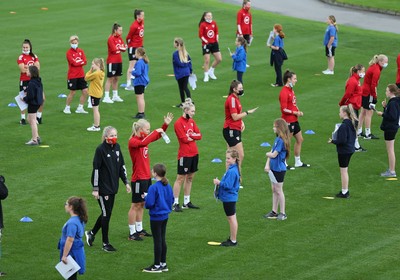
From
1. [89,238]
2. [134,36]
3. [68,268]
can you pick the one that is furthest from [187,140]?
[134,36]

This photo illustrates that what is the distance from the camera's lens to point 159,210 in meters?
15.8

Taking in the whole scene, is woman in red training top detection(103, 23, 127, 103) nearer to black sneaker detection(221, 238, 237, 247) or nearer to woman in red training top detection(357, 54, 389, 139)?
woman in red training top detection(357, 54, 389, 139)

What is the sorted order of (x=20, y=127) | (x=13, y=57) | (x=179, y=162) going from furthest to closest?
(x=13, y=57) → (x=20, y=127) → (x=179, y=162)

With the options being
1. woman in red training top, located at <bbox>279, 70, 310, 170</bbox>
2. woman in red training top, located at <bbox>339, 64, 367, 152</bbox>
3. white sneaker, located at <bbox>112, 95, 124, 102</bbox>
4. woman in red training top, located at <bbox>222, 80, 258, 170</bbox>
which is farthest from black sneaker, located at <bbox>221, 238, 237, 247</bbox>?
white sneaker, located at <bbox>112, 95, 124, 102</bbox>

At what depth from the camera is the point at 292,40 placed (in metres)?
37.8

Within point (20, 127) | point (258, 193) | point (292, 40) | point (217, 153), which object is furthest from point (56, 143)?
point (292, 40)

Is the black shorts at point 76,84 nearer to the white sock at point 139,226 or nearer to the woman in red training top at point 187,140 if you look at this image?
the woman in red training top at point 187,140

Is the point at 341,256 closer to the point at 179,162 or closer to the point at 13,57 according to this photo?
the point at 179,162

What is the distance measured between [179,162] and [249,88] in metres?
12.0

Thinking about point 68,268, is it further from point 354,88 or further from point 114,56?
point 114,56

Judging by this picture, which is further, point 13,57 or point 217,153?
point 13,57

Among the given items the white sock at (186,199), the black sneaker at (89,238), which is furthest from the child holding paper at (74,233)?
the white sock at (186,199)

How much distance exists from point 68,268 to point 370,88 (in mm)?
12854

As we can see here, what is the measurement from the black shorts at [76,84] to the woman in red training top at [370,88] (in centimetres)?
758
